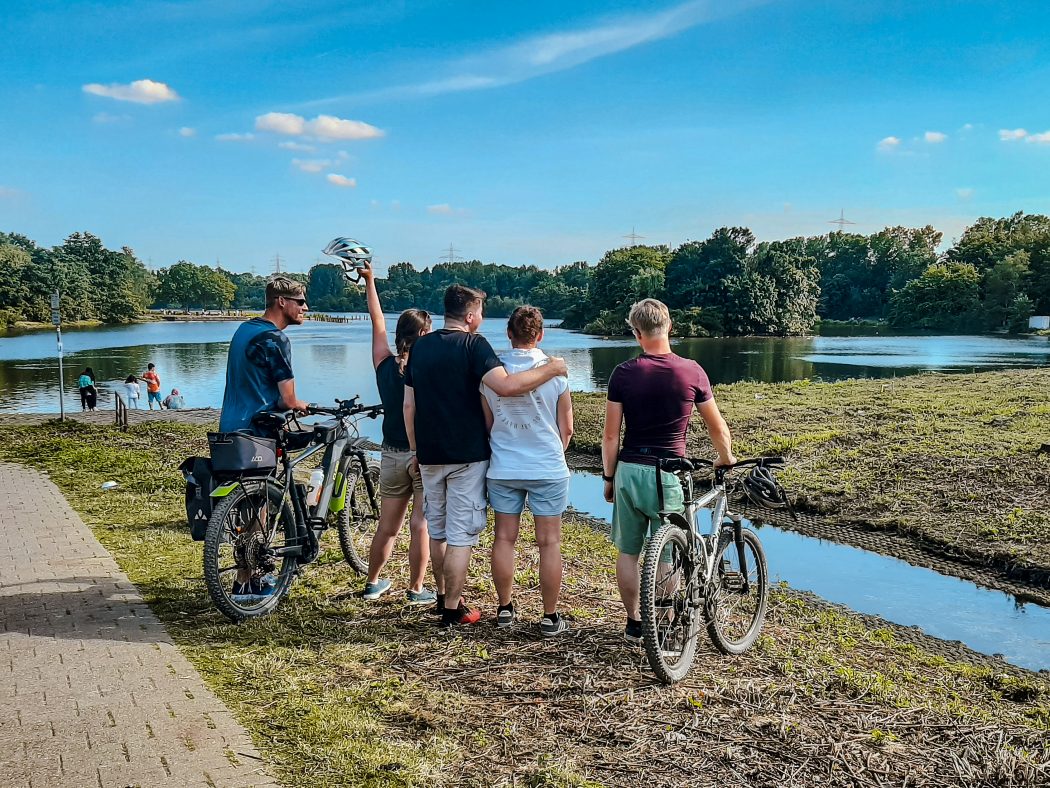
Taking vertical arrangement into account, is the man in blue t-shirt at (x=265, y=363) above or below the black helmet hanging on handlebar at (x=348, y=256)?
below

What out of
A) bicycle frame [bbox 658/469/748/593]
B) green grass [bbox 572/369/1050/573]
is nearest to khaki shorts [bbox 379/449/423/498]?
bicycle frame [bbox 658/469/748/593]

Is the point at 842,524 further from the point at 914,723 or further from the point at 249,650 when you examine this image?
the point at 249,650

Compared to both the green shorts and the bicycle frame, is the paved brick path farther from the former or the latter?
the bicycle frame

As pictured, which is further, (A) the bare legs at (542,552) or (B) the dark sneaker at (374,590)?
(B) the dark sneaker at (374,590)

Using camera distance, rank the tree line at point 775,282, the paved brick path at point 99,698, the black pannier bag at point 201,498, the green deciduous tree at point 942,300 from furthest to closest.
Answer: the green deciduous tree at point 942,300
the tree line at point 775,282
the black pannier bag at point 201,498
the paved brick path at point 99,698

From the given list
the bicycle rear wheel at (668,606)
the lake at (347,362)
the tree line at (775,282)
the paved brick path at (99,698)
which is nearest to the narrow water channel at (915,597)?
the bicycle rear wheel at (668,606)

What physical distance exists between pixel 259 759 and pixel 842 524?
753cm

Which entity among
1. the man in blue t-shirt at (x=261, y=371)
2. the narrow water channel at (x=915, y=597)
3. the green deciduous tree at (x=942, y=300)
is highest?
the green deciduous tree at (x=942, y=300)

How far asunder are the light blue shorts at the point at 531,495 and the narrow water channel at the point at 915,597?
12.0 feet

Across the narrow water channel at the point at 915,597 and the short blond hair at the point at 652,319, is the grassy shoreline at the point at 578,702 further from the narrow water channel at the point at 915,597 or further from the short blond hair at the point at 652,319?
the short blond hair at the point at 652,319

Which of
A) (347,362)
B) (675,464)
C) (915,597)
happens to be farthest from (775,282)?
(675,464)

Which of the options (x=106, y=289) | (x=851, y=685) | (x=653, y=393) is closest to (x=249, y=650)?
(x=653, y=393)

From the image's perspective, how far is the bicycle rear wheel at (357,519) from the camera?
5531 millimetres

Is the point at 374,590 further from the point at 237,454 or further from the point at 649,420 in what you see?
the point at 649,420
